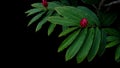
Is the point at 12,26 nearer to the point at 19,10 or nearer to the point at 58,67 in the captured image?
the point at 19,10

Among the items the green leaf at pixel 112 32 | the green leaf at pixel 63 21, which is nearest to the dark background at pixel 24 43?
the green leaf at pixel 112 32

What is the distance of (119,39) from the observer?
5.13 ft

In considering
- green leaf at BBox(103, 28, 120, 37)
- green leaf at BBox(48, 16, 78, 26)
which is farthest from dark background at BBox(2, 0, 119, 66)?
green leaf at BBox(48, 16, 78, 26)

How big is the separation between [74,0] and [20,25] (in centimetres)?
101

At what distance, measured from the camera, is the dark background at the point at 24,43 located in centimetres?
271

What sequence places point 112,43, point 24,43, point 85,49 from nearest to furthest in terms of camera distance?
point 85,49
point 112,43
point 24,43

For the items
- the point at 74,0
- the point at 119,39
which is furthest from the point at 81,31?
the point at 74,0

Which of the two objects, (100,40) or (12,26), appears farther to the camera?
(12,26)

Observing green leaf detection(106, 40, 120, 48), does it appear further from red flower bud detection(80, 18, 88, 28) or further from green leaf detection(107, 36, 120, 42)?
red flower bud detection(80, 18, 88, 28)

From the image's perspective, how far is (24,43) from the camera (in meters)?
2.77

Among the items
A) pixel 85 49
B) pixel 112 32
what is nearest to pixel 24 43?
pixel 112 32

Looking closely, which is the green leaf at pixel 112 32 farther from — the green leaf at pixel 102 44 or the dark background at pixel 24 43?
the dark background at pixel 24 43

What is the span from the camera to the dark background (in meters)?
2.71

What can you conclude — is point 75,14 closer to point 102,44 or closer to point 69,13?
point 69,13
